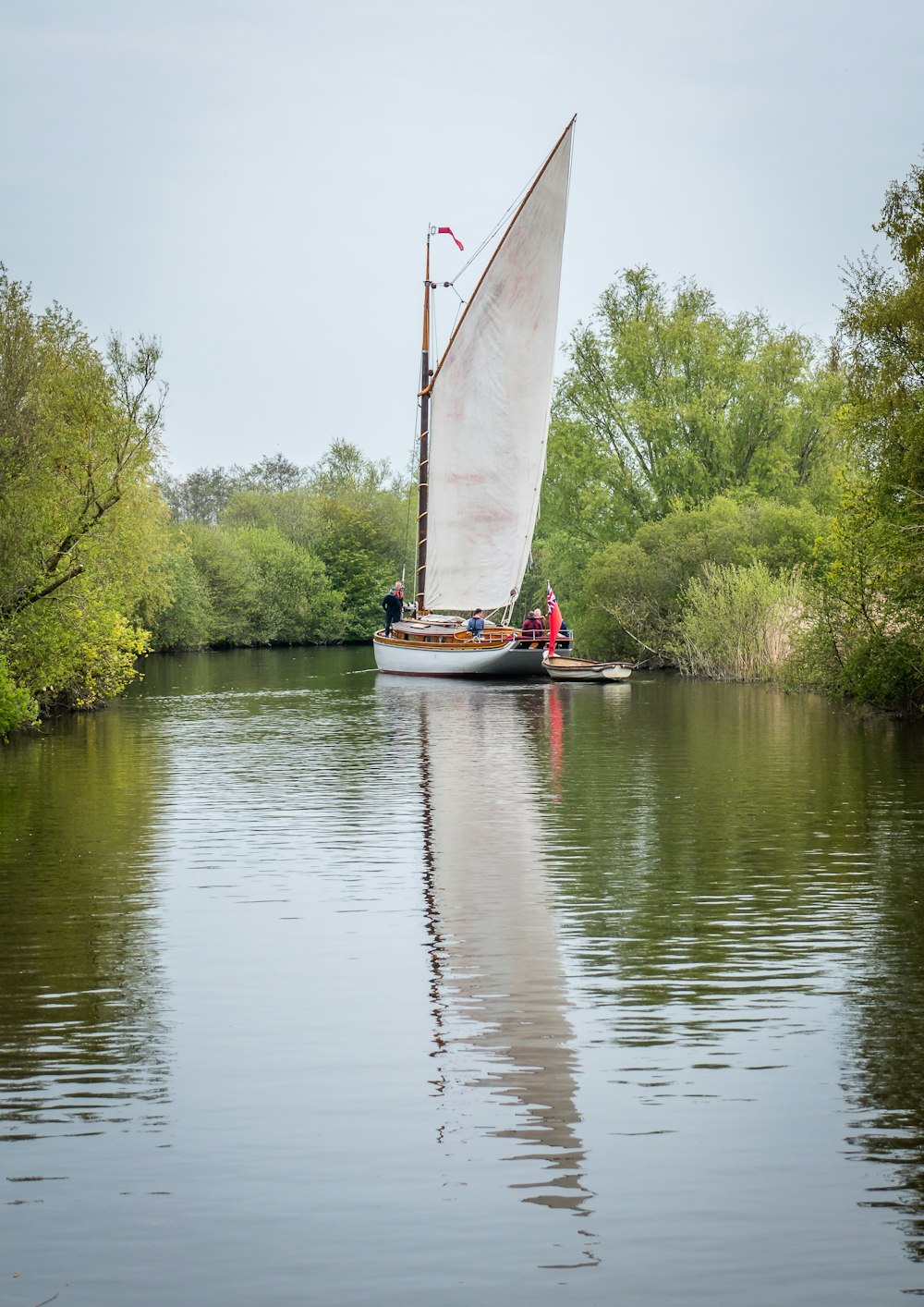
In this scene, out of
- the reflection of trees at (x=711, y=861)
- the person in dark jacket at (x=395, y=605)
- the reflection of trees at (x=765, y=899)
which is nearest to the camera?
the reflection of trees at (x=765, y=899)

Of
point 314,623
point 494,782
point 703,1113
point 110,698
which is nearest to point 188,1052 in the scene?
point 703,1113

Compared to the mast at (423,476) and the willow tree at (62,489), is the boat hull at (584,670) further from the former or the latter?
the willow tree at (62,489)

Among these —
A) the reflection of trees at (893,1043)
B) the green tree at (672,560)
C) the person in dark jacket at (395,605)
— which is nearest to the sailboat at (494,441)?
the person in dark jacket at (395,605)

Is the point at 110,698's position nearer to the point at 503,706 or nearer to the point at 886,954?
the point at 503,706

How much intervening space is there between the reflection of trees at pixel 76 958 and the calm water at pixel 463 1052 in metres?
0.04

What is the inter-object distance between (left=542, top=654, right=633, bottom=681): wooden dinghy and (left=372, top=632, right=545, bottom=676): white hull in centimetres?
111

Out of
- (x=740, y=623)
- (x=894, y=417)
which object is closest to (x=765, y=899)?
(x=894, y=417)

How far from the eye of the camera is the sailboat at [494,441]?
1775 inches

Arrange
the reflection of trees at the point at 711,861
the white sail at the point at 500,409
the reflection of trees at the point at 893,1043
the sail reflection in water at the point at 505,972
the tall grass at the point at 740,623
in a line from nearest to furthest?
1. the reflection of trees at the point at 893,1043
2. the sail reflection in water at the point at 505,972
3. the reflection of trees at the point at 711,861
4. the tall grass at the point at 740,623
5. the white sail at the point at 500,409

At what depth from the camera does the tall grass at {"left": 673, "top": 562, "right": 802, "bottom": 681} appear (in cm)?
4169

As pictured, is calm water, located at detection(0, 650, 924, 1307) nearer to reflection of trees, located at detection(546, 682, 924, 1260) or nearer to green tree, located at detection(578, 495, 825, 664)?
reflection of trees, located at detection(546, 682, 924, 1260)

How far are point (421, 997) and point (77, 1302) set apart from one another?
12.9ft

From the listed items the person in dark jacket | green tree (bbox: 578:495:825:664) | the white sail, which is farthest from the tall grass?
the person in dark jacket

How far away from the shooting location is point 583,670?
142 feet
